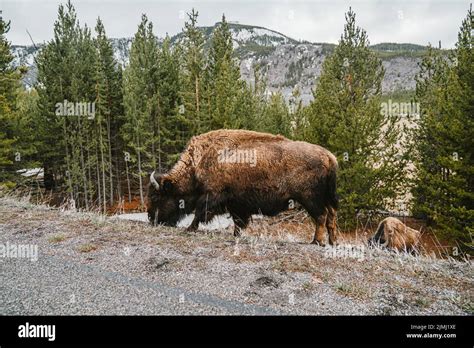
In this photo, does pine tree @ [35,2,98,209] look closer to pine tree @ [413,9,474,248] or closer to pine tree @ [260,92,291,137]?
pine tree @ [260,92,291,137]

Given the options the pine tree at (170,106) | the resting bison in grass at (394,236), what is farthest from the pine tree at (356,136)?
the pine tree at (170,106)

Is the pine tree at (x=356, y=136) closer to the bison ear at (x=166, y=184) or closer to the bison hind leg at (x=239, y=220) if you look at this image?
the bison hind leg at (x=239, y=220)

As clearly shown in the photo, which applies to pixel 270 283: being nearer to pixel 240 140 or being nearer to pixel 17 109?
pixel 240 140

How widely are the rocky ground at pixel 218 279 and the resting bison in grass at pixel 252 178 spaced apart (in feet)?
3.91

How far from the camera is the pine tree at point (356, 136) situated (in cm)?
1852

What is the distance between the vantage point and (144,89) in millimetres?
26938

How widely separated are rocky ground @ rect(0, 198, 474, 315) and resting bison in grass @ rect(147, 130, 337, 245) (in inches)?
46.9

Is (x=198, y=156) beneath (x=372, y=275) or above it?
above

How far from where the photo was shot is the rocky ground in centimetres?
353

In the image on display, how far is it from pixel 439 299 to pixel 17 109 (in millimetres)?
30674

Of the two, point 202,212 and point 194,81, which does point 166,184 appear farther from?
point 194,81

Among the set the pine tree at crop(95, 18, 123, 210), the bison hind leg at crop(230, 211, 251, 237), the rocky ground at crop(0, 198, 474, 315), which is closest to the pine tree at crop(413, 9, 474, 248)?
the bison hind leg at crop(230, 211, 251, 237)
